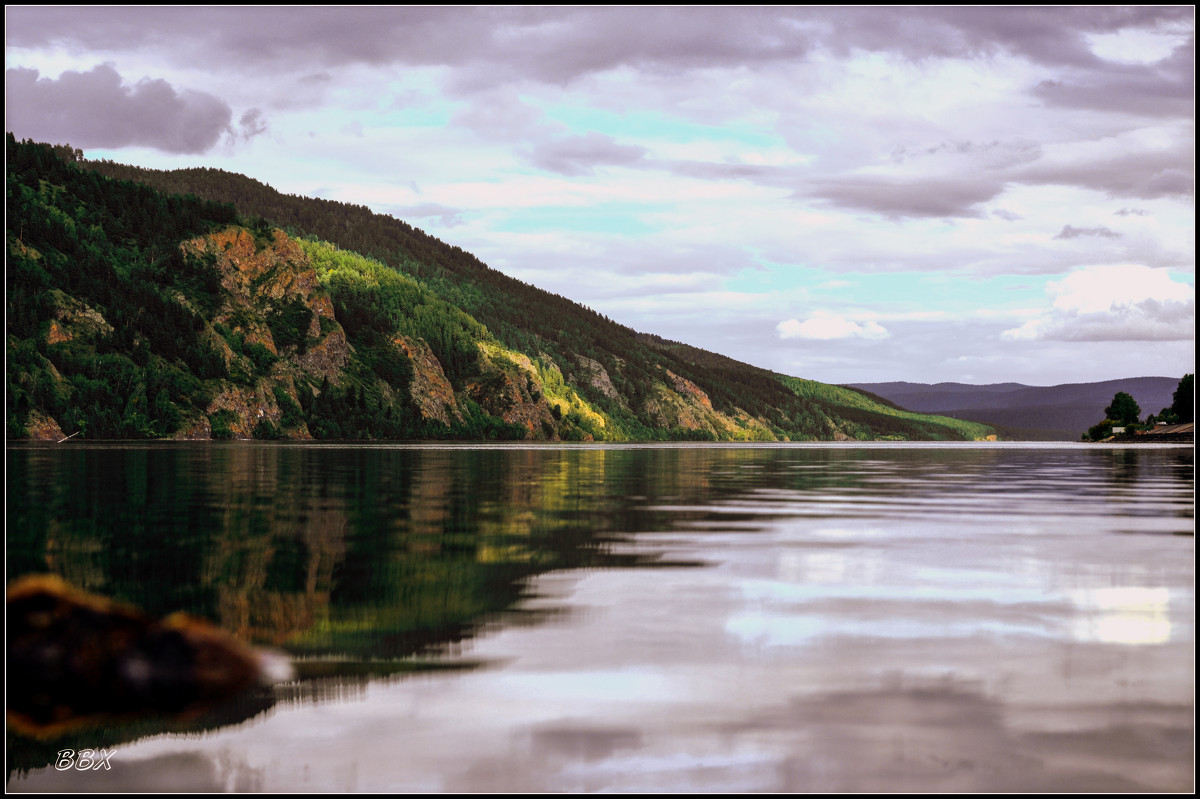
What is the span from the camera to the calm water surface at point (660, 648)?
35.3 feet

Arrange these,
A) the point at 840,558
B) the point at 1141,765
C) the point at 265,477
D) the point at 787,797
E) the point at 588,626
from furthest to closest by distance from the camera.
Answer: the point at 265,477 < the point at 840,558 < the point at 588,626 < the point at 1141,765 < the point at 787,797

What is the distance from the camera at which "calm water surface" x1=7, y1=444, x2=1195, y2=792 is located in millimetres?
10750

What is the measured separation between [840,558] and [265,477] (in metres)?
46.2

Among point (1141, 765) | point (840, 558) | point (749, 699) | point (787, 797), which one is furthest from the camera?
point (840, 558)

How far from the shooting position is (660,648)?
618 inches

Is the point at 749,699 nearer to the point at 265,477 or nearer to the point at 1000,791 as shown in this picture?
Result: the point at 1000,791

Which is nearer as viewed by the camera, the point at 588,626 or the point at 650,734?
the point at 650,734

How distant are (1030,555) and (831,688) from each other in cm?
1471

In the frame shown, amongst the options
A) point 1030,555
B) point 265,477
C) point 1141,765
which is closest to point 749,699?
point 1141,765

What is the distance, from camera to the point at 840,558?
25.5 meters

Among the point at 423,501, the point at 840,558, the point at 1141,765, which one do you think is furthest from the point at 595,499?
the point at 1141,765

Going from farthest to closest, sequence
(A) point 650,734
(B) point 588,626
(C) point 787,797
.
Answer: (B) point 588,626 < (A) point 650,734 < (C) point 787,797

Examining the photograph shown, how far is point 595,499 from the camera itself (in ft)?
152

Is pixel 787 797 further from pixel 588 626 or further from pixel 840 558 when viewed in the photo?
pixel 840 558
